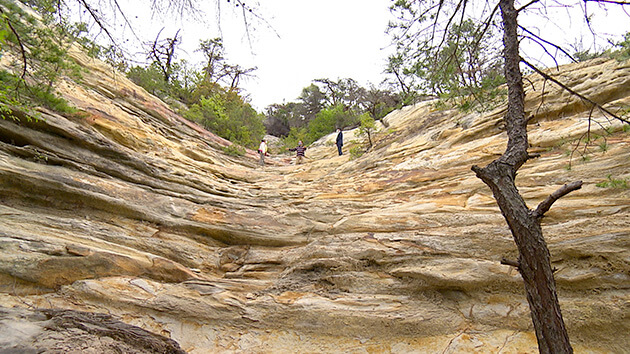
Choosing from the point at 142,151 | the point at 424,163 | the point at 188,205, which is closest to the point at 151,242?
the point at 188,205

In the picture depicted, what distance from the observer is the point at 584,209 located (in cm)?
534

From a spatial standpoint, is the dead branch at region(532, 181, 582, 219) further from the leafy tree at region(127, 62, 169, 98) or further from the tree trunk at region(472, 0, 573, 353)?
the leafy tree at region(127, 62, 169, 98)

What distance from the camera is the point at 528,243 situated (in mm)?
3061

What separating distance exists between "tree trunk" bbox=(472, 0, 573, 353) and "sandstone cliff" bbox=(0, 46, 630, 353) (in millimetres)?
491

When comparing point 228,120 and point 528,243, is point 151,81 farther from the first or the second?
point 528,243

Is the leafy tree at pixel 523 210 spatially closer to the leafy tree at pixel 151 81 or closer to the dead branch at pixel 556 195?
the dead branch at pixel 556 195

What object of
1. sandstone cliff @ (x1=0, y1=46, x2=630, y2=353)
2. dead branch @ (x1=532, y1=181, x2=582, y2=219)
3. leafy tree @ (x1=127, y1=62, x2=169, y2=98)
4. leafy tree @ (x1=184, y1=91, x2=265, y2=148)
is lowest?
sandstone cliff @ (x1=0, y1=46, x2=630, y2=353)

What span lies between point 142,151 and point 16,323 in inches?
298

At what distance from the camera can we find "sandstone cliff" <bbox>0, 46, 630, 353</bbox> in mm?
4418

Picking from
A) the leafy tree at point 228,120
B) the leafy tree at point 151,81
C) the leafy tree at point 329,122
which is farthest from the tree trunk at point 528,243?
the leafy tree at point 329,122

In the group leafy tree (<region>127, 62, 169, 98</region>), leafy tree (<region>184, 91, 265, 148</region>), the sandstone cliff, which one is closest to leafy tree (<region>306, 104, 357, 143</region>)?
leafy tree (<region>184, 91, 265, 148</region>)

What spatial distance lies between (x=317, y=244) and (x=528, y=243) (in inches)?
173

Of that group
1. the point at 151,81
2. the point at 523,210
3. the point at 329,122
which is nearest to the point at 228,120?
the point at 151,81

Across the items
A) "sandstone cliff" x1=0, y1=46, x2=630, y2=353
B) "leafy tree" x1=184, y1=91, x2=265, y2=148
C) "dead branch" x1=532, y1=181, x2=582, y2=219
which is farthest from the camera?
"leafy tree" x1=184, y1=91, x2=265, y2=148
